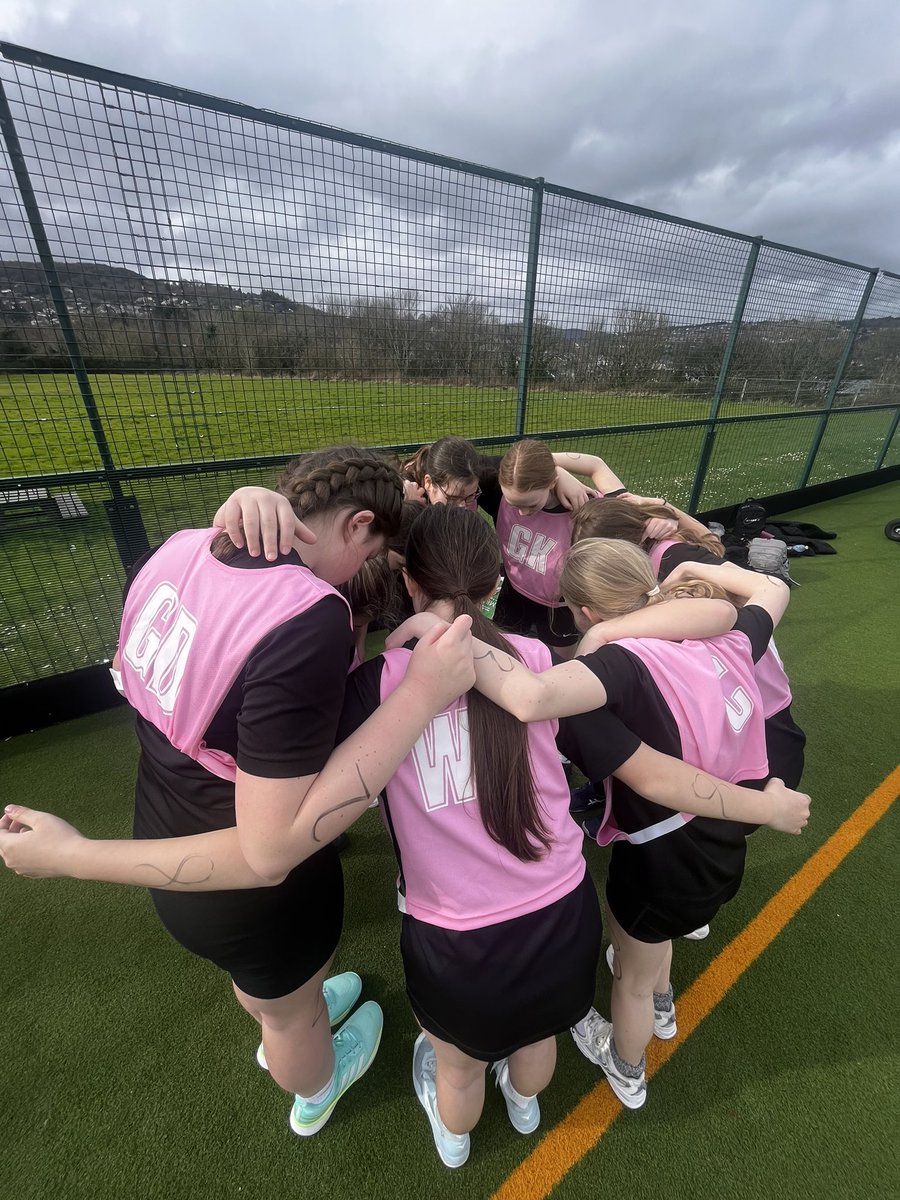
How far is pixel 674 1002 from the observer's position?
1.96 m

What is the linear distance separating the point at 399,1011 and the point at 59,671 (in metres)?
3.02

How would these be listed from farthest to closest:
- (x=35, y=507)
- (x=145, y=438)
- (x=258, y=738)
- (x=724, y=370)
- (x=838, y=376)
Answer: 1. (x=838, y=376)
2. (x=724, y=370)
3. (x=145, y=438)
4. (x=35, y=507)
5. (x=258, y=738)

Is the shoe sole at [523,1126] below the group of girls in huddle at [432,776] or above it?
below

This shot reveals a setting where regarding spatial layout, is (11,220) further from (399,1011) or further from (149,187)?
(399,1011)

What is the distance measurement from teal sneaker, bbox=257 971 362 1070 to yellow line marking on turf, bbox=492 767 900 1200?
2.27 feet

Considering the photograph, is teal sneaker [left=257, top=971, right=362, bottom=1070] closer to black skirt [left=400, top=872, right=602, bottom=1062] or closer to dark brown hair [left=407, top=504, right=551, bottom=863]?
black skirt [left=400, top=872, right=602, bottom=1062]

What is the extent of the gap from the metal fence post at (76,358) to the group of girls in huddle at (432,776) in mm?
2074

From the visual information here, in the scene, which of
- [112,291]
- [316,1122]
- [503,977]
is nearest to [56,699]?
[112,291]

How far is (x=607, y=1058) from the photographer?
5.60 ft

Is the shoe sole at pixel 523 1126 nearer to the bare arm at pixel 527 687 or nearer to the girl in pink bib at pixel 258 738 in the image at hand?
the girl in pink bib at pixel 258 738

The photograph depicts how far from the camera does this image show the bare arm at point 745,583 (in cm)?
177

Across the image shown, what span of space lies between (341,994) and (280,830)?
1.46m

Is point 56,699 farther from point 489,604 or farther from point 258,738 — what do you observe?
point 258,738

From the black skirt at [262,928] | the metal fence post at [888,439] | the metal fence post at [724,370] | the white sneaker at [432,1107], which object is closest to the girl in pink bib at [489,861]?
the black skirt at [262,928]
